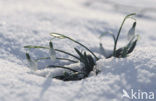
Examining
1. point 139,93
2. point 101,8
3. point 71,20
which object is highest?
point 139,93

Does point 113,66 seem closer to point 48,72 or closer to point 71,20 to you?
point 48,72

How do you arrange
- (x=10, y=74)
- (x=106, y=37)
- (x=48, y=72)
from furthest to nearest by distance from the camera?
1. (x=106, y=37)
2. (x=48, y=72)
3. (x=10, y=74)

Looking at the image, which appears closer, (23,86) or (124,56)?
(23,86)

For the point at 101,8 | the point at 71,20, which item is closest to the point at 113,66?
the point at 71,20

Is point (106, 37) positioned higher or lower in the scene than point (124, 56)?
lower

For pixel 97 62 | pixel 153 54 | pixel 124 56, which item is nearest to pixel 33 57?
pixel 97 62

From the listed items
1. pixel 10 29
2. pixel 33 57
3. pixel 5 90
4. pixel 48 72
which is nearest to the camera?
pixel 5 90

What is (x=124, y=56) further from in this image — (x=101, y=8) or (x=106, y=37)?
(x=101, y=8)
